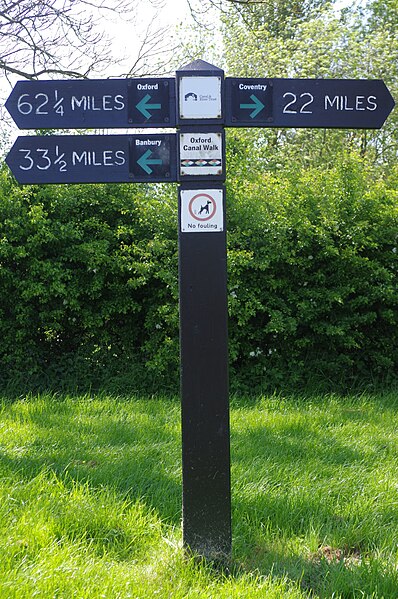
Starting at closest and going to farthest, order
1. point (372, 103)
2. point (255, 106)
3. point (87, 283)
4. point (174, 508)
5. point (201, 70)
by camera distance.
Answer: point (201, 70)
point (255, 106)
point (372, 103)
point (174, 508)
point (87, 283)

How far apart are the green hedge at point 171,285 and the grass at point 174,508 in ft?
4.61

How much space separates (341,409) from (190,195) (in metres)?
3.73

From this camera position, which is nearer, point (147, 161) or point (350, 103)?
point (147, 161)

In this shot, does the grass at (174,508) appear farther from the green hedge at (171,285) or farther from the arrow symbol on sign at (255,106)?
the arrow symbol on sign at (255,106)

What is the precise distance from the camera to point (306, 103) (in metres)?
3.21

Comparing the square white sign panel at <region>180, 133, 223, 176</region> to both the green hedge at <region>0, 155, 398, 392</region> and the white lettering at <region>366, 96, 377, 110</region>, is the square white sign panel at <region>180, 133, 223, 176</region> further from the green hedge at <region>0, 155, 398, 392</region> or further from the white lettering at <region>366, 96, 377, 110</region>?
the green hedge at <region>0, 155, 398, 392</region>

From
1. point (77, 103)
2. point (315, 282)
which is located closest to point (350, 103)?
point (77, 103)

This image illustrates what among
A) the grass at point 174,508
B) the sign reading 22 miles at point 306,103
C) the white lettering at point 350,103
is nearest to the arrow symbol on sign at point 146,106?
the sign reading 22 miles at point 306,103

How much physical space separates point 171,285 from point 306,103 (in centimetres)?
372

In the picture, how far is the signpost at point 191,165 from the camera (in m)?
3.06

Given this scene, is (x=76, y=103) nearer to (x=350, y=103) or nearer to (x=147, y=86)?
(x=147, y=86)

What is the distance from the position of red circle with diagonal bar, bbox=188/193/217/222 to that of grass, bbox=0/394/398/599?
1.62m

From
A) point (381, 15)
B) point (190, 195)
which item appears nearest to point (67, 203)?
point (190, 195)

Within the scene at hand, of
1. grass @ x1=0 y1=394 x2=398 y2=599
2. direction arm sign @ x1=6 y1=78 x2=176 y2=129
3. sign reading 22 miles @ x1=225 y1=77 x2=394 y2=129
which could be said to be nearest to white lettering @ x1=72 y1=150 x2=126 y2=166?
direction arm sign @ x1=6 y1=78 x2=176 y2=129
